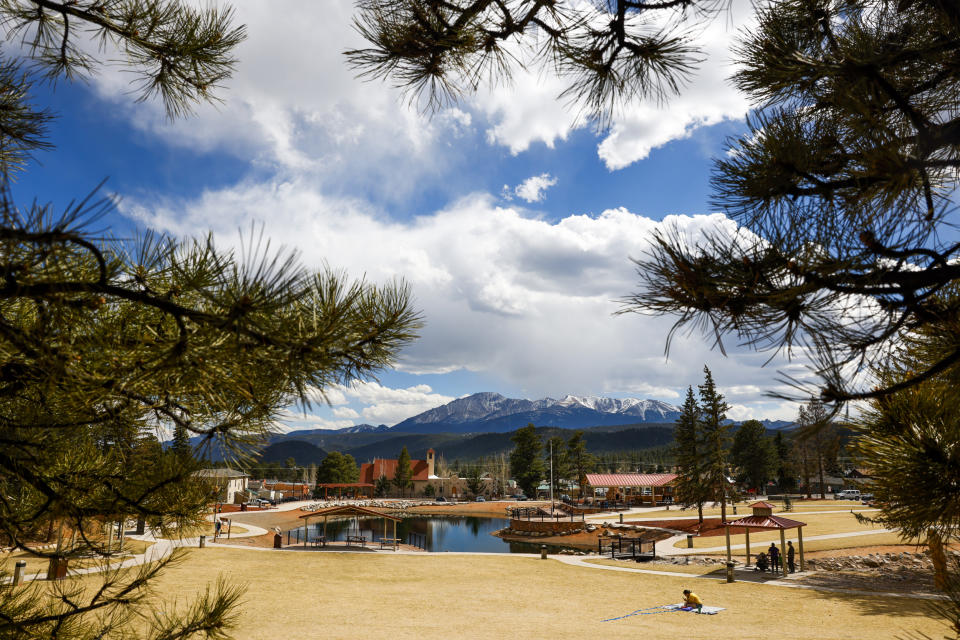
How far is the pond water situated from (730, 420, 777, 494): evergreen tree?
1275 inches

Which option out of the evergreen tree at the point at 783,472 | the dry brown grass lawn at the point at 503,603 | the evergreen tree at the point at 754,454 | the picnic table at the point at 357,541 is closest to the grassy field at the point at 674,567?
the dry brown grass lawn at the point at 503,603

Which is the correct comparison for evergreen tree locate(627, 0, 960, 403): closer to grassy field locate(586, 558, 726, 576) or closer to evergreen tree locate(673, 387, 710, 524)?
grassy field locate(586, 558, 726, 576)

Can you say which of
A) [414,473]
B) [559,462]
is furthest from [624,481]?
[414,473]

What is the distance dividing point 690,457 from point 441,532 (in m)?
20.5

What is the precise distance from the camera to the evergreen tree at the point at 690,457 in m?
37.8

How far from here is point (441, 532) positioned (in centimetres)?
4369

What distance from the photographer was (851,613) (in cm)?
1327

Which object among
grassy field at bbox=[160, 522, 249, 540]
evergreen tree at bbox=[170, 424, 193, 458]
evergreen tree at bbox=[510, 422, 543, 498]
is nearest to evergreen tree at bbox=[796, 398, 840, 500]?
evergreen tree at bbox=[170, 424, 193, 458]

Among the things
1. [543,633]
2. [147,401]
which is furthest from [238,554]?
[147,401]

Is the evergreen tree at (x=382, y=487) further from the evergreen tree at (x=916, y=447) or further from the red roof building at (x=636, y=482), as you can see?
the evergreen tree at (x=916, y=447)

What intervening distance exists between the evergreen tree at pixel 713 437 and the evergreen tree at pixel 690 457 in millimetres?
447

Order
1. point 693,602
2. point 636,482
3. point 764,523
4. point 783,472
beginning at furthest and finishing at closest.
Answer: point 783,472 < point 636,482 < point 764,523 < point 693,602

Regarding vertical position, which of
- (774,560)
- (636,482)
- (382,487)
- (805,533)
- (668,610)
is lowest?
(382,487)

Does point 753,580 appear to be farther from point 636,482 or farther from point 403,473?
point 403,473
